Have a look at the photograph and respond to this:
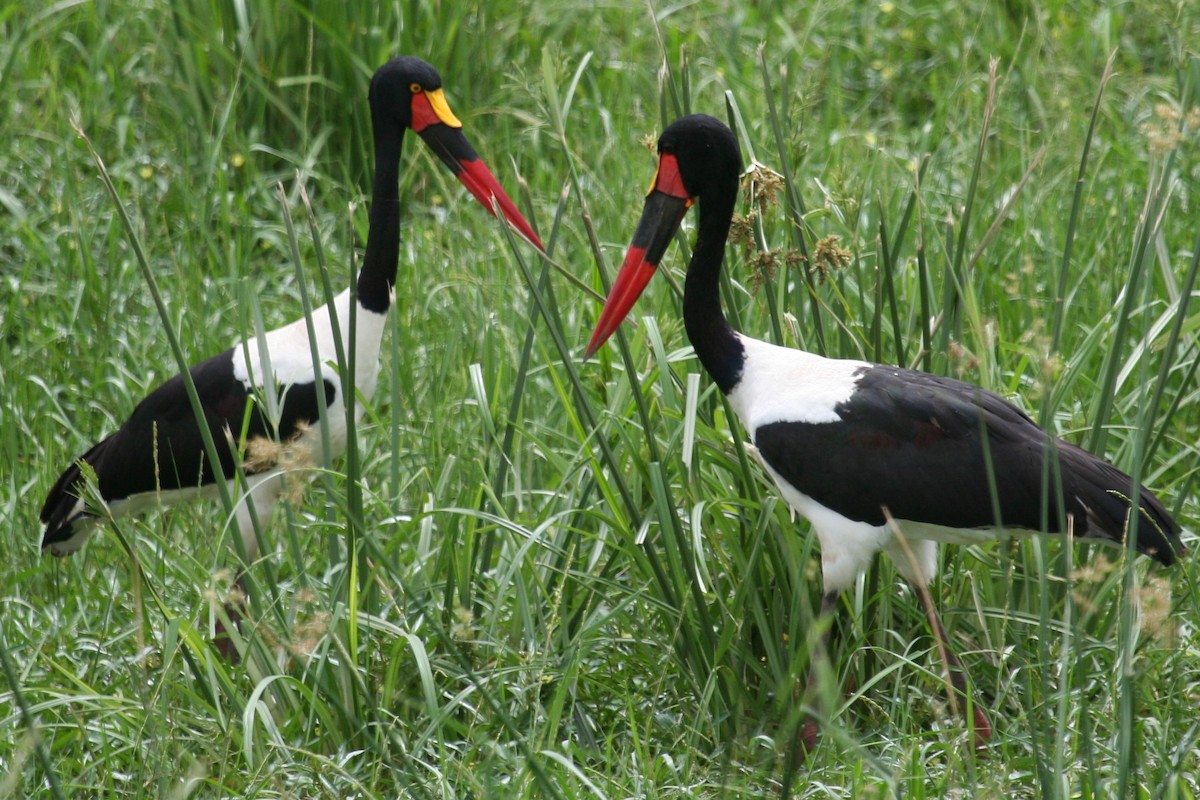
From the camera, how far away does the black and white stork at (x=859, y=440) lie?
276cm

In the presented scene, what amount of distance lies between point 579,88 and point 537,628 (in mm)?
2993

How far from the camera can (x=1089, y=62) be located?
539cm

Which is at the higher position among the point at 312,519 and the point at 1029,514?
the point at 1029,514

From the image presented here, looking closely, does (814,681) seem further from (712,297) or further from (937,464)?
(712,297)

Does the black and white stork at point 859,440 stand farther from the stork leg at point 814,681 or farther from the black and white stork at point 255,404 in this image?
the black and white stork at point 255,404

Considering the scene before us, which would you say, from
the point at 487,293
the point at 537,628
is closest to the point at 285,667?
the point at 537,628

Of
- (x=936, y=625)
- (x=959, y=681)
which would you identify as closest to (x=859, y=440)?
(x=936, y=625)

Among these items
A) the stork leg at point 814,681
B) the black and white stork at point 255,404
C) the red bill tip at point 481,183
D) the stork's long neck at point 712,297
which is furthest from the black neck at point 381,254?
the stork leg at point 814,681

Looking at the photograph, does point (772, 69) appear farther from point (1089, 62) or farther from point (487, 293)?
point (487, 293)

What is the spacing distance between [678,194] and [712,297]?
0.72ft

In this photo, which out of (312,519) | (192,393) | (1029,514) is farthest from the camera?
(312,519)

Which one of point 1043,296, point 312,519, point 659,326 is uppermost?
point 659,326

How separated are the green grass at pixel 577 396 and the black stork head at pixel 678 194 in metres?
0.08

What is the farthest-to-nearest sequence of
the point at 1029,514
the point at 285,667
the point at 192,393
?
the point at 285,667 < the point at 1029,514 < the point at 192,393
